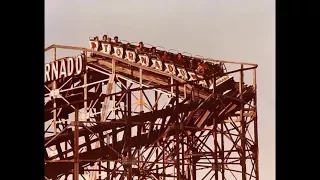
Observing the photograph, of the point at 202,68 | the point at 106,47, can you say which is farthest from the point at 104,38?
the point at 202,68

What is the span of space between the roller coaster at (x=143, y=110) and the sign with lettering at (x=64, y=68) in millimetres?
12

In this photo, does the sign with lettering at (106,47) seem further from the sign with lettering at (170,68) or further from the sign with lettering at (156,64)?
the sign with lettering at (170,68)

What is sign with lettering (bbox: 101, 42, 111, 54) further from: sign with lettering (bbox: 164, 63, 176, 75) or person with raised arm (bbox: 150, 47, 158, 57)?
sign with lettering (bbox: 164, 63, 176, 75)

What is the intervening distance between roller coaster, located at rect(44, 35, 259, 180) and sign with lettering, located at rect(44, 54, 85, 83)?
0.01m

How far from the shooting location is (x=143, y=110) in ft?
26.6

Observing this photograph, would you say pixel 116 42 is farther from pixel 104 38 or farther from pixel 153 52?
pixel 153 52

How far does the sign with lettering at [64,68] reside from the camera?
7902 mm

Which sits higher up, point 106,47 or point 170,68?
point 106,47

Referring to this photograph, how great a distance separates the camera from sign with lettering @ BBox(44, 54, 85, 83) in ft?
25.9

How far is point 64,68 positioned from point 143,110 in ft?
3.58

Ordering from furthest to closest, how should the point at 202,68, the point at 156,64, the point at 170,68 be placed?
the point at 156,64 → the point at 170,68 → the point at 202,68

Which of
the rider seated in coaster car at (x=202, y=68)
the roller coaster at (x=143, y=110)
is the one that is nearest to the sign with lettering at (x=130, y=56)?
the roller coaster at (x=143, y=110)
